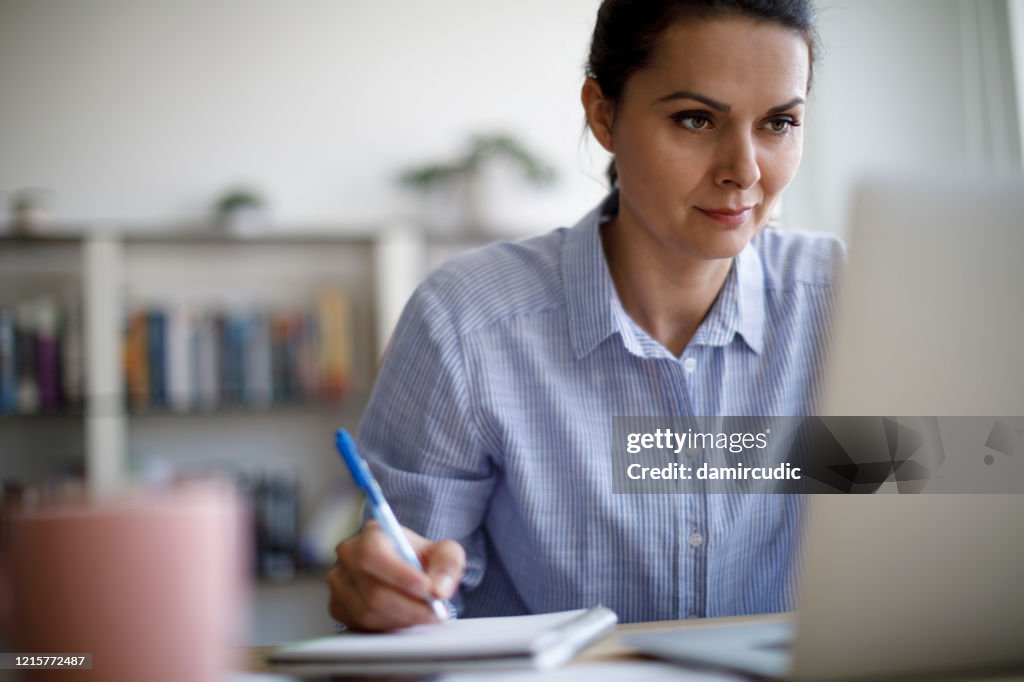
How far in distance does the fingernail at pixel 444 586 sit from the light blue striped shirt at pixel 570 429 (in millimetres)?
308

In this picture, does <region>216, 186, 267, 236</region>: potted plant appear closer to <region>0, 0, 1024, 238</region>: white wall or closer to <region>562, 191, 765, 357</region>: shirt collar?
<region>0, 0, 1024, 238</region>: white wall

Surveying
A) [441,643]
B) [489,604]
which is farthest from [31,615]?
[489,604]

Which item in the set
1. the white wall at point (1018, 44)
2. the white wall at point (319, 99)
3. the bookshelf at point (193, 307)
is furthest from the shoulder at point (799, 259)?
the bookshelf at point (193, 307)

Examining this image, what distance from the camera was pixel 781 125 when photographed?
102 centimetres

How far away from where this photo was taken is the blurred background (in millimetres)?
2521

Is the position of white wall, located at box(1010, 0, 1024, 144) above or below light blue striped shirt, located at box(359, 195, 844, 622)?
above

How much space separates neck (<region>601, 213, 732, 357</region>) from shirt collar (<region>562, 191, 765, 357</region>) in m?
0.03

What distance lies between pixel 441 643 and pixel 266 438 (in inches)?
94.4

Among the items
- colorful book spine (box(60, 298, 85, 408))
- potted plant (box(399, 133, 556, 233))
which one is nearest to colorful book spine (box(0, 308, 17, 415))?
colorful book spine (box(60, 298, 85, 408))

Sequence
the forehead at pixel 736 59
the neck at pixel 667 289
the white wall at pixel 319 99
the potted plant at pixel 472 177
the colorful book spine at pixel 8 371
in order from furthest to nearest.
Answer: the potted plant at pixel 472 177, the white wall at pixel 319 99, the colorful book spine at pixel 8 371, the neck at pixel 667 289, the forehead at pixel 736 59

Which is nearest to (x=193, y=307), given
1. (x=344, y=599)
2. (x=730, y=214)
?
(x=730, y=214)

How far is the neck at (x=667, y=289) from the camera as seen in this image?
1.13 meters

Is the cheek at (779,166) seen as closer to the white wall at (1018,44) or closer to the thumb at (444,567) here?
the thumb at (444,567)

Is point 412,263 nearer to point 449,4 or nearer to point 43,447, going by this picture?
point 449,4
